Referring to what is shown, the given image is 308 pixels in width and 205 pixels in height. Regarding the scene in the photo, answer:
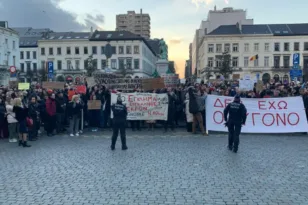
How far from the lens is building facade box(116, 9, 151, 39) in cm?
18562

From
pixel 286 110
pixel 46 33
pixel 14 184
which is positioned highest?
pixel 46 33

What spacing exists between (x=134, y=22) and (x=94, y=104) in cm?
17375

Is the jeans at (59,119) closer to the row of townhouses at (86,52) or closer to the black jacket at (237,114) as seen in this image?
the black jacket at (237,114)

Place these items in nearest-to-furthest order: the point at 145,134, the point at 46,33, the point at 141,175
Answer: the point at 141,175 → the point at 145,134 → the point at 46,33

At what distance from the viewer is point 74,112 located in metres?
15.2

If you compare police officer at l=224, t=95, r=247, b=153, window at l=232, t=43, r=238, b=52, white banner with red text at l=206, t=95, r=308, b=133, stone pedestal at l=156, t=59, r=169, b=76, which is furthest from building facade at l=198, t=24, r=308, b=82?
police officer at l=224, t=95, r=247, b=153

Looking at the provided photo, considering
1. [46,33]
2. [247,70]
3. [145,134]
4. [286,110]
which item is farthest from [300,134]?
[46,33]

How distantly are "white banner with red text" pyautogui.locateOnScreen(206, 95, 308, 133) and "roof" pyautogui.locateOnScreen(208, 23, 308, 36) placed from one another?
77.8 metres

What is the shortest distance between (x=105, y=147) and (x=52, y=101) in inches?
168

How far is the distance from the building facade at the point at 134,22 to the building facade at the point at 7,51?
110379 mm

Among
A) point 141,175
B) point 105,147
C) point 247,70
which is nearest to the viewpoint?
point 141,175

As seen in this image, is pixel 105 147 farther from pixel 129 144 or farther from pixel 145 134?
pixel 145 134

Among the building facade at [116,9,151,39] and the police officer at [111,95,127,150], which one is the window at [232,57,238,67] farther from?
the building facade at [116,9,151,39]

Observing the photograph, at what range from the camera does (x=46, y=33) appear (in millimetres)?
99000
